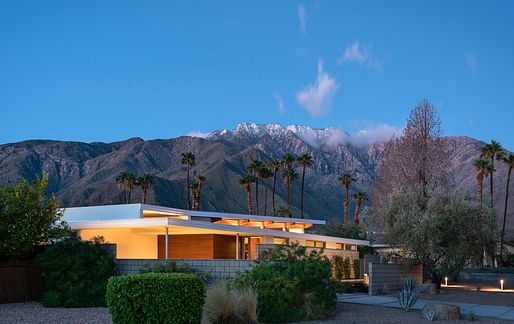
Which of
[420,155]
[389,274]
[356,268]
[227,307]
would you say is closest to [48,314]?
[227,307]

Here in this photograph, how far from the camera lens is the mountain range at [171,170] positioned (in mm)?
121500

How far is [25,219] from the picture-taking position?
66.7 feet

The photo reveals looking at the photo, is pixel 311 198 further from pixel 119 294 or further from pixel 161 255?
pixel 119 294

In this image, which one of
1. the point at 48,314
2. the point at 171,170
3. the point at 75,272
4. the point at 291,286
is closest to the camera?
the point at 291,286

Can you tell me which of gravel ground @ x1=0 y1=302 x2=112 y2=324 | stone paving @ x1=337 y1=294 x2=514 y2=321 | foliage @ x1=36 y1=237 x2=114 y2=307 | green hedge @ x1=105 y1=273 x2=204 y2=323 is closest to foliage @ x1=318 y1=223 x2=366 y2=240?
stone paving @ x1=337 y1=294 x2=514 y2=321

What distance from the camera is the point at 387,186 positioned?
4322 centimetres

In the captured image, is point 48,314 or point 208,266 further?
point 208,266

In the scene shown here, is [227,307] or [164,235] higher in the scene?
[164,235]

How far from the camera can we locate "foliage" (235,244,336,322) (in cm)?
1523

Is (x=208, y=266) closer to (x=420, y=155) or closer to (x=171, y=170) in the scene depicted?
(x=420, y=155)

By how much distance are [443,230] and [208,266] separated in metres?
12.8

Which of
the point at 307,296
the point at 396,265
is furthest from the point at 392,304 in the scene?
the point at 396,265

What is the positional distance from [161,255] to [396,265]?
37.2 ft

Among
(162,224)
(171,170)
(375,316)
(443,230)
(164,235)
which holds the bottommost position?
(375,316)
